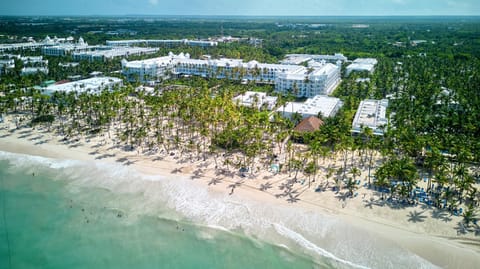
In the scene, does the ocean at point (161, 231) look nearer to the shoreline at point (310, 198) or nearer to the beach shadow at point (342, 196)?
the shoreline at point (310, 198)

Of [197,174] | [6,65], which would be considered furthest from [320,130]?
[6,65]

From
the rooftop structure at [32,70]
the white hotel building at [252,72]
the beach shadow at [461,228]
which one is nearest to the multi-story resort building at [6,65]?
the rooftop structure at [32,70]

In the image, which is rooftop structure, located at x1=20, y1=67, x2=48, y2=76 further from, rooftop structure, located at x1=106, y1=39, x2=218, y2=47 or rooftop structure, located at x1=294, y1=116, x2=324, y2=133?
rooftop structure, located at x1=294, y1=116, x2=324, y2=133

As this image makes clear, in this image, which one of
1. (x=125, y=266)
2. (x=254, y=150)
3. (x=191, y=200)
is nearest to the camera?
(x=125, y=266)

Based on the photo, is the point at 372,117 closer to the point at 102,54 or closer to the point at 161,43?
→ the point at 102,54

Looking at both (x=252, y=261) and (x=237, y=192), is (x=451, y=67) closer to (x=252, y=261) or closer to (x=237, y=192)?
(x=237, y=192)

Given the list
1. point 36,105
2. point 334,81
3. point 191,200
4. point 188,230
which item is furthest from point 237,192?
point 334,81
